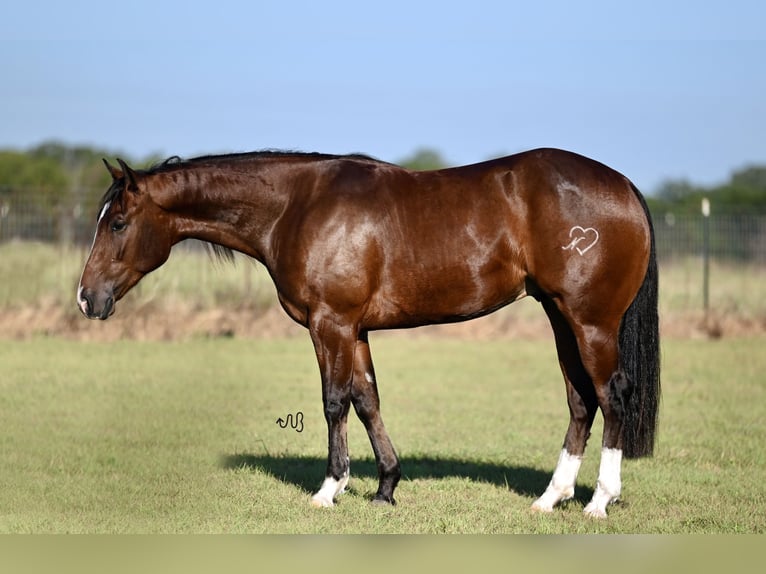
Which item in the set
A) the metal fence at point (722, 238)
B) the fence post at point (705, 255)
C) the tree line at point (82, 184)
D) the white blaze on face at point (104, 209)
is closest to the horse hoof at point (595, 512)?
the white blaze on face at point (104, 209)

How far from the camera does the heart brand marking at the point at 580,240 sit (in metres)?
6.23

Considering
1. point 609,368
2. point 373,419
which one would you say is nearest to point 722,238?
point 609,368

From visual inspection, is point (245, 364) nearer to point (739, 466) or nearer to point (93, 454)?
point (93, 454)

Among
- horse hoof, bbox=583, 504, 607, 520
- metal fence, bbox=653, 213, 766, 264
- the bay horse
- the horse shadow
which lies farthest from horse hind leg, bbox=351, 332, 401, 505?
metal fence, bbox=653, 213, 766, 264

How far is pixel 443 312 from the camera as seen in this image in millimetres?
6492

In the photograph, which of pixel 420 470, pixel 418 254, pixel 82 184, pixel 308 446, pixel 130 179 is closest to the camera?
pixel 418 254

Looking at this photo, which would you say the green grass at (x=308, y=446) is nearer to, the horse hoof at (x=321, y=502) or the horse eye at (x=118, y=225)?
the horse hoof at (x=321, y=502)

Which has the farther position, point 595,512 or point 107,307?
point 107,307

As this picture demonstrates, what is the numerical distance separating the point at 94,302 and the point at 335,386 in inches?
72.1

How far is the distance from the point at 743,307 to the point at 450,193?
15797 mm

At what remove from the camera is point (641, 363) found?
6.65 metres

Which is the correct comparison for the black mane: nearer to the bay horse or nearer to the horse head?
the bay horse

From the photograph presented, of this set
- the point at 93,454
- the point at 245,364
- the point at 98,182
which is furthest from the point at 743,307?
the point at 98,182

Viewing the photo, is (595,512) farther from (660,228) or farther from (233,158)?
(660,228)
